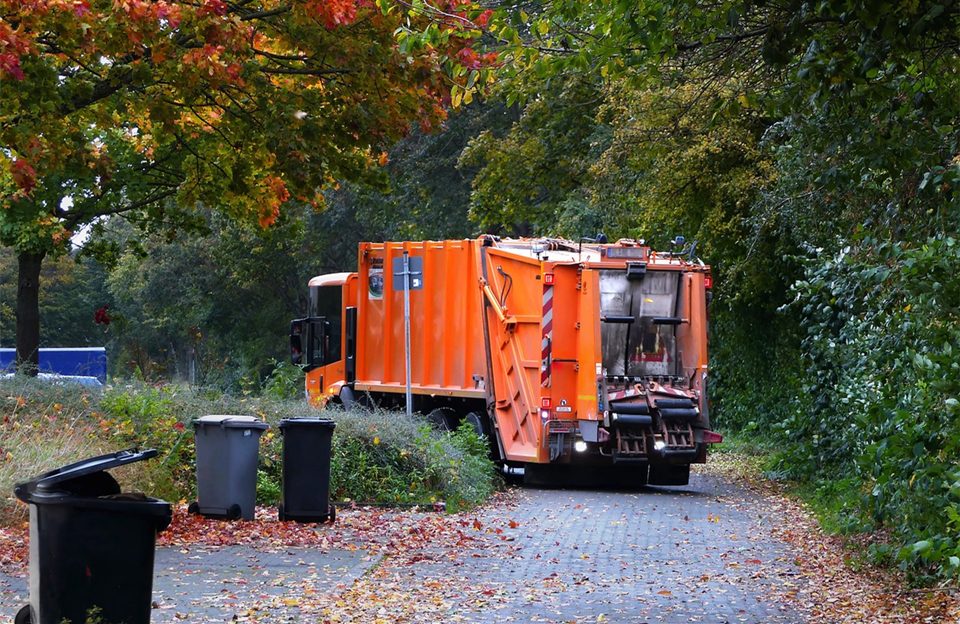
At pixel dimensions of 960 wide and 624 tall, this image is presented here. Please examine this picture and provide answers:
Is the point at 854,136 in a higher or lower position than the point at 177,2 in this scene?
lower

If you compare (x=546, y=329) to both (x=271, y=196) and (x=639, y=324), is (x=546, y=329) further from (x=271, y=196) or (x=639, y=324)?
(x=271, y=196)

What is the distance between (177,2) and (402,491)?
17.2ft

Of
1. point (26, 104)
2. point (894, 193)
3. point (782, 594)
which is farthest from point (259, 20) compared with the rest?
point (782, 594)

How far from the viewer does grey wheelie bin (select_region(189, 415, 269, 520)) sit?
36.1 ft

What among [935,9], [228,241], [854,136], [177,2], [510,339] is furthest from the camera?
[228,241]

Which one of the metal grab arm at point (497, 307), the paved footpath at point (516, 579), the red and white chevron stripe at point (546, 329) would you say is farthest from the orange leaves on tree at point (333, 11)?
the metal grab arm at point (497, 307)

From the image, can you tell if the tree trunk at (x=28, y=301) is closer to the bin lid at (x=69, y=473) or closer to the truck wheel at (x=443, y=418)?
the truck wheel at (x=443, y=418)

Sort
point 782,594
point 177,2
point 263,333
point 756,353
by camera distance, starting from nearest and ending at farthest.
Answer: point 782,594 < point 177,2 < point 756,353 < point 263,333

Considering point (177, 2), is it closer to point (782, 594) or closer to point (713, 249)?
point (782, 594)

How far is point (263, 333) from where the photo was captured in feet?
163

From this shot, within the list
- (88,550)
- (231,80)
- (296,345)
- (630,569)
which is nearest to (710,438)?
(630,569)

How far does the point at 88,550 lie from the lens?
20.3ft

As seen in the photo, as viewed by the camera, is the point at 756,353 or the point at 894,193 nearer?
the point at 894,193

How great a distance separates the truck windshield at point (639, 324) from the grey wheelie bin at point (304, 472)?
197 inches
